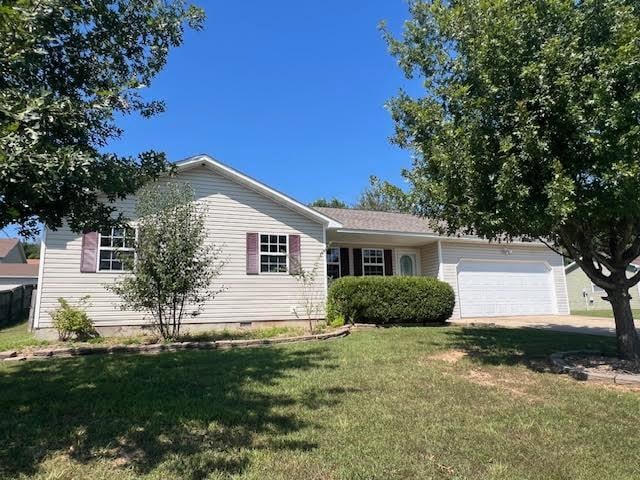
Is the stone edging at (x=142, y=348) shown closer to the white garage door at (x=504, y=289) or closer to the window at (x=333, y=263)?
the window at (x=333, y=263)

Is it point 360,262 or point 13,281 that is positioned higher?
point 13,281

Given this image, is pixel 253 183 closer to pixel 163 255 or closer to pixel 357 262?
pixel 163 255

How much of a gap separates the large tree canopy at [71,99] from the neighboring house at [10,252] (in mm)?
33300

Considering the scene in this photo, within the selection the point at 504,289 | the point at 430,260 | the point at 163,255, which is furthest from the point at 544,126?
the point at 504,289

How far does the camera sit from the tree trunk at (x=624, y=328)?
6.92m

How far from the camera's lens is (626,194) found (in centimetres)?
541

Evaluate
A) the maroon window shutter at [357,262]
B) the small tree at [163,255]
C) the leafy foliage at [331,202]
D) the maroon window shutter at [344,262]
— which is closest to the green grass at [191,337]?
the small tree at [163,255]

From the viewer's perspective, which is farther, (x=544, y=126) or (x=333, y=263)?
(x=333, y=263)

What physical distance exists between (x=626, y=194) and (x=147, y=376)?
23.3 feet

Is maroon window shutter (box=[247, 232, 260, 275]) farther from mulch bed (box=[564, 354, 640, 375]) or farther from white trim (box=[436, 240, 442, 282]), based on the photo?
mulch bed (box=[564, 354, 640, 375])

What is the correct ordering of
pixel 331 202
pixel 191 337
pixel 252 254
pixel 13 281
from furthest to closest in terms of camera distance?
pixel 331 202 → pixel 13 281 → pixel 252 254 → pixel 191 337

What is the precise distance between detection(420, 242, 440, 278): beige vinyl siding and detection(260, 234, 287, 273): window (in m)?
6.19

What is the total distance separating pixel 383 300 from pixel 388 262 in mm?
4870

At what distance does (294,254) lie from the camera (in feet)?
44.0
